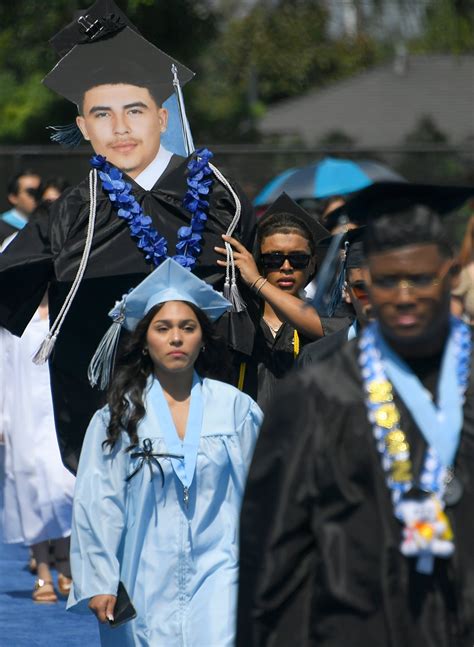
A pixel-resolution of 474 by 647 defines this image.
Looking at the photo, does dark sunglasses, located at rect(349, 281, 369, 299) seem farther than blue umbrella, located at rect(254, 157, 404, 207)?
No

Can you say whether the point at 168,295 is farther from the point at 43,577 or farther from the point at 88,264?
the point at 43,577

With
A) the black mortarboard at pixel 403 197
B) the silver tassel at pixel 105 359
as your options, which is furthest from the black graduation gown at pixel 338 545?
the silver tassel at pixel 105 359

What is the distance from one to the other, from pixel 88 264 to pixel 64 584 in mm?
2965

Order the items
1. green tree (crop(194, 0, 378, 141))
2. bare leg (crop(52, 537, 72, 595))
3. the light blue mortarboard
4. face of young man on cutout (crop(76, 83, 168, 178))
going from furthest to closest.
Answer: green tree (crop(194, 0, 378, 141)) → bare leg (crop(52, 537, 72, 595)) → face of young man on cutout (crop(76, 83, 168, 178)) → the light blue mortarboard

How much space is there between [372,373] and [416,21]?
1780 cm

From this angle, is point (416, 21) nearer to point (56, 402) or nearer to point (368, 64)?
point (56, 402)

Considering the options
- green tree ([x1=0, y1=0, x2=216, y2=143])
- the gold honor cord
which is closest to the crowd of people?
the gold honor cord

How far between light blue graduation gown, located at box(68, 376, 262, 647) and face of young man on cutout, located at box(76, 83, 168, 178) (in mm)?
1594

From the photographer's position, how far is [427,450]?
4176mm

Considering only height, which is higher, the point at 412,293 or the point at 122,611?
the point at 412,293

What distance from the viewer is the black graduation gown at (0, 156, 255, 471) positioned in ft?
23.7

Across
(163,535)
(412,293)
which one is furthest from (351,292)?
(412,293)

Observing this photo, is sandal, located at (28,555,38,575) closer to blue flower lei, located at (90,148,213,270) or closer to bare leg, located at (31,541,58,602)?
bare leg, located at (31,541,58,602)

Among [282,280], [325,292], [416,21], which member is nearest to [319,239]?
[282,280]
